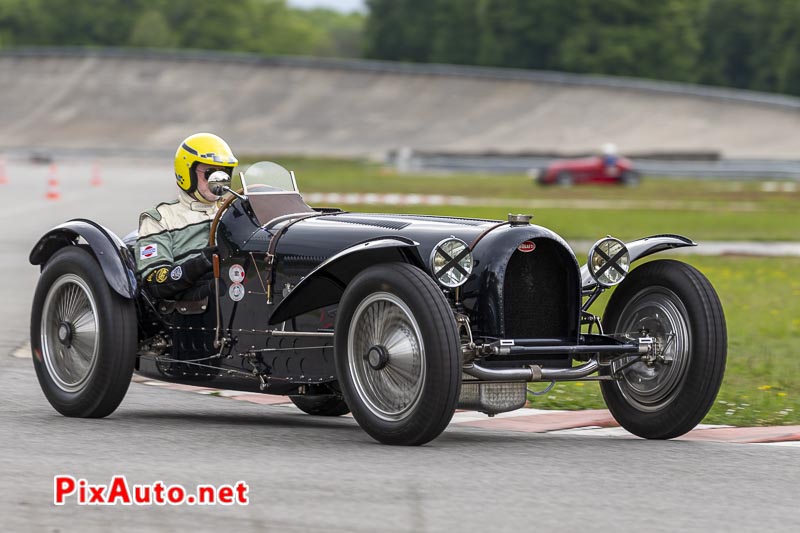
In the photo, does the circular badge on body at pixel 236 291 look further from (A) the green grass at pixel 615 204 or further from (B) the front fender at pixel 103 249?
(A) the green grass at pixel 615 204

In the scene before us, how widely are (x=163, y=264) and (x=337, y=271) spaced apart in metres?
1.31

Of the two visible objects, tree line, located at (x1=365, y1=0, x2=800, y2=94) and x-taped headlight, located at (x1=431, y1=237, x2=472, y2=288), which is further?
tree line, located at (x1=365, y1=0, x2=800, y2=94)

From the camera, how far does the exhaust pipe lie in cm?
646

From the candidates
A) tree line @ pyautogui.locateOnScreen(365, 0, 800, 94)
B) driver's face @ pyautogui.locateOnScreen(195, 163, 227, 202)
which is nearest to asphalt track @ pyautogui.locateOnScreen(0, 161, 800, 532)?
driver's face @ pyautogui.locateOnScreen(195, 163, 227, 202)

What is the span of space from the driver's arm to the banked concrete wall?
65228 mm

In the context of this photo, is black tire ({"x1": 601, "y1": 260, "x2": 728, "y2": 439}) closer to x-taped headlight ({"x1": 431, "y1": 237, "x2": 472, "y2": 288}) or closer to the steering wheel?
x-taped headlight ({"x1": 431, "y1": 237, "x2": 472, "y2": 288})

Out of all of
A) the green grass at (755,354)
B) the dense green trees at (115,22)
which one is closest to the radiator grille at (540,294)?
the green grass at (755,354)

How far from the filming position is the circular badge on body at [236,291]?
7.50 m

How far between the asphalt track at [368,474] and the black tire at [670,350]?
18 cm

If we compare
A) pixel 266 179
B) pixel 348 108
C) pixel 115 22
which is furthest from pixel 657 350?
pixel 115 22

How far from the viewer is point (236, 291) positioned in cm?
752

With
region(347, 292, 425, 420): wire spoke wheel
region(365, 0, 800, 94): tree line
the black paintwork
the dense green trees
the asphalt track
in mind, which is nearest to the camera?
the asphalt track

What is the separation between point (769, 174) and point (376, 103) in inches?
1503

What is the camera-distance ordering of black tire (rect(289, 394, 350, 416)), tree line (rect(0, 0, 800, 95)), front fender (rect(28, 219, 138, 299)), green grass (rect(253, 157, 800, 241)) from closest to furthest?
front fender (rect(28, 219, 138, 299)), black tire (rect(289, 394, 350, 416)), green grass (rect(253, 157, 800, 241)), tree line (rect(0, 0, 800, 95))
